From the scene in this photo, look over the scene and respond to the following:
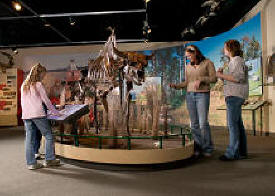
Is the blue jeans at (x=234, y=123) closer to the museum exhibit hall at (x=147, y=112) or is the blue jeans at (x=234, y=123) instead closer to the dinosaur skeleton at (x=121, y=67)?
the museum exhibit hall at (x=147, y=112)

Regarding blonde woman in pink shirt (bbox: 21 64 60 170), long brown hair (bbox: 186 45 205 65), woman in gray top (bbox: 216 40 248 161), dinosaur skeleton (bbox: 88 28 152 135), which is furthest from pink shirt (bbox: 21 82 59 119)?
woman in gray top (bbox: 216 40 248 161)

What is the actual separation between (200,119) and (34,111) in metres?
2.41

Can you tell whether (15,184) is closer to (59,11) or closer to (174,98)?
(59,11)

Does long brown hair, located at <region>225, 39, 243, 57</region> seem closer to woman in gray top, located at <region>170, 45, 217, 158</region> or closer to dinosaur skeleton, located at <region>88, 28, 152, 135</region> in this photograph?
woman in gray top, located at <region>170, 45, 217, 158</region>

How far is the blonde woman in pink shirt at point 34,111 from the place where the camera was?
3.42m

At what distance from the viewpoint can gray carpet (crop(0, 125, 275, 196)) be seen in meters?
2.49

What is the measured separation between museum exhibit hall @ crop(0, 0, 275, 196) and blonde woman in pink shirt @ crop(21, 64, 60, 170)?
0.01 metres

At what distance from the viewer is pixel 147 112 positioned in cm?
464

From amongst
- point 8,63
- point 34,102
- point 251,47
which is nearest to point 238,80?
point 34,102

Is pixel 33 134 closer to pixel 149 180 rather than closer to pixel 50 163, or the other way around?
pixel 50 163

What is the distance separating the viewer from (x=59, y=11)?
9.03 m

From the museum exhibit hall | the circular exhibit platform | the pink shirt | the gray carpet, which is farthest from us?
the pink shirt

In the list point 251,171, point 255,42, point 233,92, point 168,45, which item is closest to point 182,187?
point 251,171

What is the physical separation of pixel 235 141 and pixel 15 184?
2.92 m
